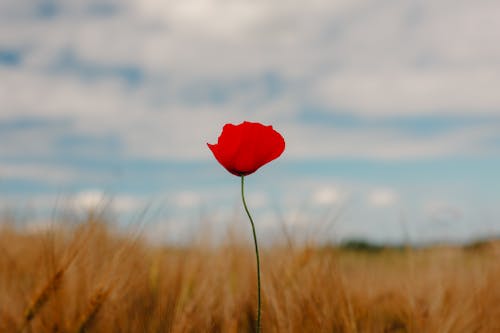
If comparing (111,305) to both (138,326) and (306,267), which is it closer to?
(138,326)

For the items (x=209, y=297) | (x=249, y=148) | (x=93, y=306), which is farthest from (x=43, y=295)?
(x=249, y=148)

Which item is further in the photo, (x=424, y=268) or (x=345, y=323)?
(x=424, y=268)

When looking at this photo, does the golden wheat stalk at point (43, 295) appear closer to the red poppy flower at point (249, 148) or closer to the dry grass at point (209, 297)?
the dry grass at point (209, 297)

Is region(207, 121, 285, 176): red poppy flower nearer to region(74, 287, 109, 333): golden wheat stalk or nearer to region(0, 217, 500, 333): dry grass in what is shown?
region(0, 217, 500, 333): dry grass

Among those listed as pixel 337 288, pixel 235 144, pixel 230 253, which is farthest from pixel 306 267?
pixel 235 144

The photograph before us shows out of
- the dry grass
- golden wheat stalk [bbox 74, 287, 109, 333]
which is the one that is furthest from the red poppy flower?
golden wheat stalk [bbox 74, 287, 109, 333]
